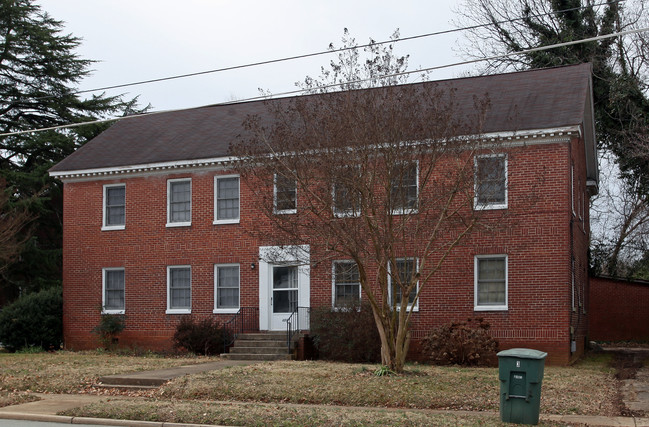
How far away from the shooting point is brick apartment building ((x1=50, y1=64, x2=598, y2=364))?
2109 centimetres

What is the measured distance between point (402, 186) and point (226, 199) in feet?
33.1

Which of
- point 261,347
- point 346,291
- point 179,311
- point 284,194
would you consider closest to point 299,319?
point 261,347

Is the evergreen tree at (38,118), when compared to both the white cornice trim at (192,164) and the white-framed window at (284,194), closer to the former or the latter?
the white cornice trim at (192,164)

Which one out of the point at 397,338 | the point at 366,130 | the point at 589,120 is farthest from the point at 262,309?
the point at 589,120

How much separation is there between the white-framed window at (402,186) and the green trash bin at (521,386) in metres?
4.78

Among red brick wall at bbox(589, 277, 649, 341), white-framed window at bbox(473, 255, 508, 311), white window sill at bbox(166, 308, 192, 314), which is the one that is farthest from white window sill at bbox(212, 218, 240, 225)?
red brick wall at bbox(589, 277, 649, 341)

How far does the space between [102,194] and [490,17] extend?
70.0 ft

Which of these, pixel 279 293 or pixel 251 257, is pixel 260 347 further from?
pixel 251 257

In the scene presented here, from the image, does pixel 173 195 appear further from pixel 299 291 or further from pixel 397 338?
pixel 397 338

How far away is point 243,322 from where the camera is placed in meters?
24.3

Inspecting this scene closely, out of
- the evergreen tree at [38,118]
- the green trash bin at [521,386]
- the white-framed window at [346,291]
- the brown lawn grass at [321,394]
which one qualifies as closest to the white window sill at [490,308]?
the brown lawn grass at [321,394]

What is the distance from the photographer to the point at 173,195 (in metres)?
25.8

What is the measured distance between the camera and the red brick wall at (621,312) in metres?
33.2

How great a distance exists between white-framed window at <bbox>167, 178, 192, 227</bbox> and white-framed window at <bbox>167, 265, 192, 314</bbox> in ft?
4.85
